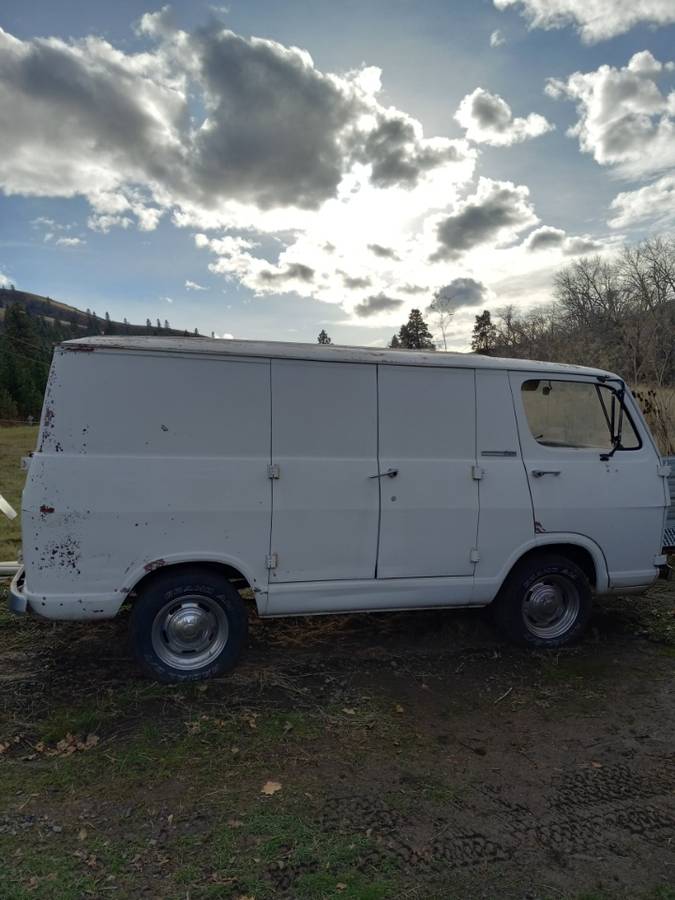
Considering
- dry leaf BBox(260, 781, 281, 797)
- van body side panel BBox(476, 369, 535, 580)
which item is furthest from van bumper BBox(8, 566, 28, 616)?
van body side panel BBox(476, 369, 535, 580)

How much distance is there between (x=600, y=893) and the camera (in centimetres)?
232

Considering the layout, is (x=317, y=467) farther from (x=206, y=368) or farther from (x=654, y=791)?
(x=654, y=791)

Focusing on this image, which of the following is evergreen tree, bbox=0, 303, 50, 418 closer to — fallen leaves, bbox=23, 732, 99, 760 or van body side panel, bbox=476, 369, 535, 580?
fallen leaves, bbox=23, 732, 99, 760

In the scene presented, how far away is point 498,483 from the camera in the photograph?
4.17m

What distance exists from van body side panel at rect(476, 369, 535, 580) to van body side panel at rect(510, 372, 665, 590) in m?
0.09

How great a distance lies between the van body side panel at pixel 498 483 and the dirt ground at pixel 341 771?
3.07 ft

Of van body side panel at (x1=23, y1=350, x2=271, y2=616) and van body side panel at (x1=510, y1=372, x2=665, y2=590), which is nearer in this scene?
van body side panel at (x1=23, y1=350, x2=271, y2=616)

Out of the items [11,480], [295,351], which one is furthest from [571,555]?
[11,480]

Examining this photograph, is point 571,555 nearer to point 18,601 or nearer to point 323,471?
point 323,471

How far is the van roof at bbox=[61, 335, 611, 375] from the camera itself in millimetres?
3617

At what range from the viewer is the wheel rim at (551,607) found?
4.48 metres

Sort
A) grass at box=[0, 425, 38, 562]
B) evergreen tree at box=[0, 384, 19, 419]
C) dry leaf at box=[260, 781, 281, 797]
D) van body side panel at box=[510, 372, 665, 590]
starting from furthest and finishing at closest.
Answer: evergreen tree at box=[0, 384, 19, 419], grass at box=[0, 425, 38, 562], van body side panel at box=[510, 372, 665, 590], dry leaf at box=[260, 781, 281, 797]

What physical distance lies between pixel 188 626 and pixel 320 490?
131 cm

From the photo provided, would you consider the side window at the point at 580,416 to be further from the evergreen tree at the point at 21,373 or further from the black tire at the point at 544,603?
the evergreen tree at the point at 21,373
